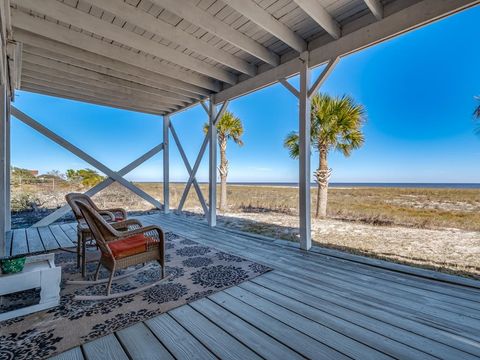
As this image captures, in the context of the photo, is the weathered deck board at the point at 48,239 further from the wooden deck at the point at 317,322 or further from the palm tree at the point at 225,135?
the palm tree at the point at 225,135

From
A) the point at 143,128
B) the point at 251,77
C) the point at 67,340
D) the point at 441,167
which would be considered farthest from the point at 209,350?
the point at 441,167

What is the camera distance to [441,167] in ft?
37.8

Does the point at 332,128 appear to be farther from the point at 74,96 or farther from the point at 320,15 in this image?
the point at 74,96

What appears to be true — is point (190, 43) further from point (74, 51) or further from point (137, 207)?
point (137, 207)

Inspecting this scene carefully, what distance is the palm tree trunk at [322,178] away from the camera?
646 cm

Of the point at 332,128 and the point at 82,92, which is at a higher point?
the point at 82,92

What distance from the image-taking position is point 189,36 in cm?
304

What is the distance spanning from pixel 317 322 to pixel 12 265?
2346 millimetres

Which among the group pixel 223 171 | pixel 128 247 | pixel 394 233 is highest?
pixel 223 171

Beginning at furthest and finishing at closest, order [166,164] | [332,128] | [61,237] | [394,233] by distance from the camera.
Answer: [166,164] → [332,128] → [394,233] → [61,237]

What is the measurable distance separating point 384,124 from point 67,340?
564 inches

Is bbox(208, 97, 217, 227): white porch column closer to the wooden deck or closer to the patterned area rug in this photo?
the patterned area rug

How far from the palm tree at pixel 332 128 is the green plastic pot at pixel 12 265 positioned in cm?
590

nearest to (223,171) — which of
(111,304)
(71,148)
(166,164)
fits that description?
(166,164)
